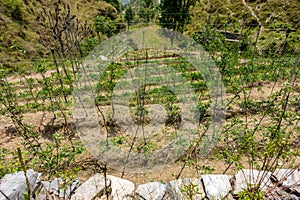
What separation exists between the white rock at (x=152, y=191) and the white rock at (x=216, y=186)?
0.54 metres

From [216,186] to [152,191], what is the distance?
0.81 metres

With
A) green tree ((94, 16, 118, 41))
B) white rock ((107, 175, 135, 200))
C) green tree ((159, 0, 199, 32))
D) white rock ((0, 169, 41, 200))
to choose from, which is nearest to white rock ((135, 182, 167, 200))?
white rock ((107, 175, 135, 200))

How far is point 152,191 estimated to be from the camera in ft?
8.71

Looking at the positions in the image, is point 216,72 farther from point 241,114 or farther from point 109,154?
point 109,154

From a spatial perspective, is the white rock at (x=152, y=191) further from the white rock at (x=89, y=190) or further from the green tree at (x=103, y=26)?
the green tree at (x=103, y=26)

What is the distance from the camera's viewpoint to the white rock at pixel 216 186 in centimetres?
256

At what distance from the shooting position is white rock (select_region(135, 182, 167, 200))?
268cm

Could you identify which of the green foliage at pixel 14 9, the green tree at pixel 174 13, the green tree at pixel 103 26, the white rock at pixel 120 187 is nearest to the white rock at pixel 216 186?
the white rock at pixel 120 187

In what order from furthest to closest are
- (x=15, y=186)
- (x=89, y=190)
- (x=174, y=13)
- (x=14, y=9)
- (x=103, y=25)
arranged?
(x=174, y=13), (x=14, y=9), (x=103, y=25), (x=89, y=190), (x=15, y=186)

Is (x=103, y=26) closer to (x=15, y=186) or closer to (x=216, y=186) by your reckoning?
(x=15, y=186)

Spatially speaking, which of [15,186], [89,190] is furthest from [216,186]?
[15,186]

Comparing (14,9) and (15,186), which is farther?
(14,9)

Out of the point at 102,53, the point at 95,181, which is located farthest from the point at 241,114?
the point at 102,53

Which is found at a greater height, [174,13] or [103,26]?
[174,13]
